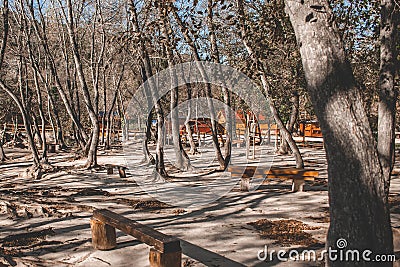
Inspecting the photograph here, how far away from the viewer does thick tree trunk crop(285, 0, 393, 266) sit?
127 inches

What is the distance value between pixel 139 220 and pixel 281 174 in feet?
11.8

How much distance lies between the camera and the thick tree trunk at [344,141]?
3223 millimetres

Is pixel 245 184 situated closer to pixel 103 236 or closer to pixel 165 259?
pixel 103 236

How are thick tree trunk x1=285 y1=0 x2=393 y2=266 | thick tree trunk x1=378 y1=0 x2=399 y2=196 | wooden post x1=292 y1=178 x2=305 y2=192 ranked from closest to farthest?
thick tree trunk x1=285 y1=0 x2=393 y2=266 < thick tree trunk x1=378 y1=0 x2=399 y2=196 < wooden post x1=292 y1=178 x2=305 y2=192

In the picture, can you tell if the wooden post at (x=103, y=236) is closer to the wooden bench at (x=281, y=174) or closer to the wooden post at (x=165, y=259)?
the wooden post at (x=165, y=259)

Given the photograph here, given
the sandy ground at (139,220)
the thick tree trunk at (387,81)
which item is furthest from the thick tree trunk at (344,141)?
the thick tree trunk at (387,81)

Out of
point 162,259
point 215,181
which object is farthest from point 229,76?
point 162,259

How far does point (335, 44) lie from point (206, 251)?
3.05 m

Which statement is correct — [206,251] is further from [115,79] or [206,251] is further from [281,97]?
[115,79]

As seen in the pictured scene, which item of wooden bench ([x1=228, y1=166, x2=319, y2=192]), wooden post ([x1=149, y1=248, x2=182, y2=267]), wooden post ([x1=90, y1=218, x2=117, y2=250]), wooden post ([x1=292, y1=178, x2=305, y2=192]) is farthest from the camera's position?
wooden post ([x1=292, y1=178, x2=305, y2=192])

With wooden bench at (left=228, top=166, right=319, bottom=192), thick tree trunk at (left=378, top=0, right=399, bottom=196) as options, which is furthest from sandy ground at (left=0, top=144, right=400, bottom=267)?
thick tree trunk at (left=378, top=0, right=399, bottom=196)

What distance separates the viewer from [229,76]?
1466cm

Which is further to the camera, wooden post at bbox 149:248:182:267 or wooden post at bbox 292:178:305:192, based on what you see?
wooden post at bbox 292:178:305:192

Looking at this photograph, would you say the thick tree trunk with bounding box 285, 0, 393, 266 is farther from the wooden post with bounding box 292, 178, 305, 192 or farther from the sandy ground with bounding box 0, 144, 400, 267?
the wooden post with bounding box 292, 178, 305, 192
